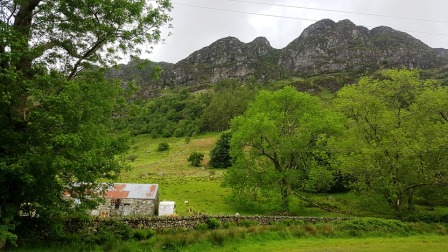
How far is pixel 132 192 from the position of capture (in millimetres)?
36781

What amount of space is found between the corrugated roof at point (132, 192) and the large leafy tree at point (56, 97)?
1761 centimetres

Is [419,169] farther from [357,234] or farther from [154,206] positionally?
[154,206]

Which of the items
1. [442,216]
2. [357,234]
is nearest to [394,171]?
[442,216]

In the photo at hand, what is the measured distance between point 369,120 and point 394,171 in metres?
6.57

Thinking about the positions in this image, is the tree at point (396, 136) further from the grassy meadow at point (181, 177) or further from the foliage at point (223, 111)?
the foliage at point (223, 111)

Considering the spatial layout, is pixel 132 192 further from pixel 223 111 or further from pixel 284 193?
pixel 223 111

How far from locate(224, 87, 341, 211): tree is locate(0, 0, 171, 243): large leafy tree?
826 inches

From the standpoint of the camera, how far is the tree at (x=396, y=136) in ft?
109

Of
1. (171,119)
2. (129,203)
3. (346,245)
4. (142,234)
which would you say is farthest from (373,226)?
(171,119)

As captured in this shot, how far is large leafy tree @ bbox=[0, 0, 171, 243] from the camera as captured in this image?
14.9 metres

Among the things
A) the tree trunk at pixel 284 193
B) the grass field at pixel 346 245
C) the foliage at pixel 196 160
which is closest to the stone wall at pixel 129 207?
the tree trunk at pixel 284 193

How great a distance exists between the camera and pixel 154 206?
36281 mm

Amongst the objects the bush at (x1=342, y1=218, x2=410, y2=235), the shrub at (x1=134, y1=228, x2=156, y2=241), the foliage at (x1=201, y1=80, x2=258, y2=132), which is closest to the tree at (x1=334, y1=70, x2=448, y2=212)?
the bush at (x1=342, y1=218, x2=410, y2=235)

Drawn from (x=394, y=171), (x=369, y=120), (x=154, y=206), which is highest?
(x=369, y=120)
